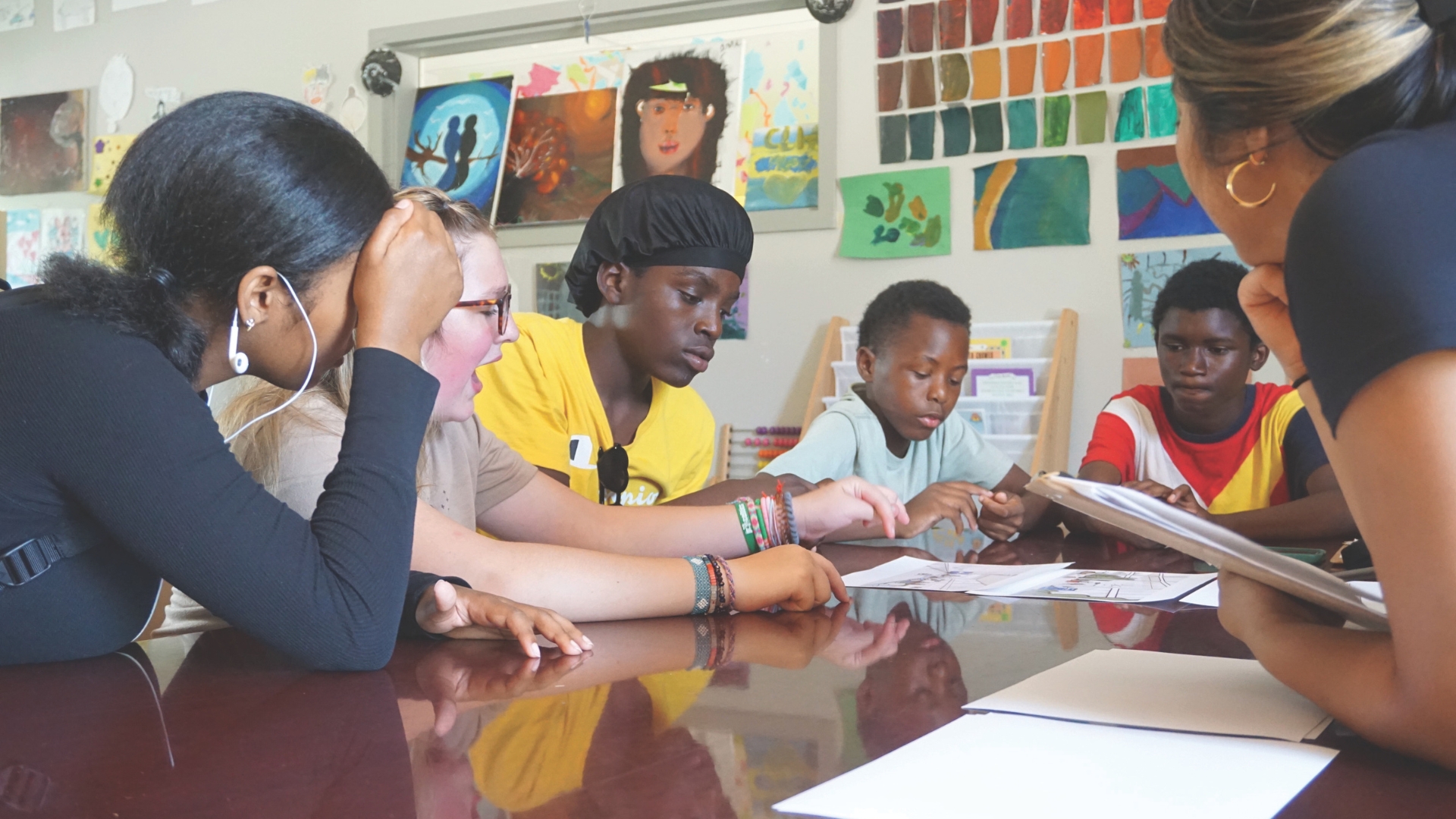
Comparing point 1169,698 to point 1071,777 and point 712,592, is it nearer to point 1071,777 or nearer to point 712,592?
point 1071,777

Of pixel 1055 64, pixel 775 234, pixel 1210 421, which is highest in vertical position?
pixel 1055 64

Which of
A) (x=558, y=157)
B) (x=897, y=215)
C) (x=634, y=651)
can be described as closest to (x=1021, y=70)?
(x=897, y=215)

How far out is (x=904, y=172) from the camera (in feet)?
9.50

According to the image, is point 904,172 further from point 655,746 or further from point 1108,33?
point 655,746

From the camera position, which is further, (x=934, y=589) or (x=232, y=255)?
(x=934, y=589)

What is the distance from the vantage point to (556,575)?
94 cm

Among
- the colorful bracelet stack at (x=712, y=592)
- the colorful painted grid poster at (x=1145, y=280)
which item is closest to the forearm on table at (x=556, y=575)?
the colorful bracelet stack at (x=712, y=592)

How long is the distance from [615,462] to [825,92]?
1.56 m

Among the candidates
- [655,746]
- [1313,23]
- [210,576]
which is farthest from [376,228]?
[1313,23]

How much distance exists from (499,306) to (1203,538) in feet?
2.63

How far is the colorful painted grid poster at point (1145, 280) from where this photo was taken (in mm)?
2625

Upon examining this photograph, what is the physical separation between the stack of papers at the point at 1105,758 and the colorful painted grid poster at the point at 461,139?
115 inches

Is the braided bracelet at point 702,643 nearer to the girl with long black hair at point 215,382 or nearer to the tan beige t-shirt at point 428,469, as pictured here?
the girl with long black hair at point 215,382

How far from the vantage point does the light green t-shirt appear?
210 centimetres
